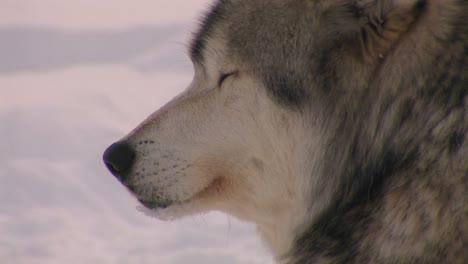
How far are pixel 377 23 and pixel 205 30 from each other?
529 mm

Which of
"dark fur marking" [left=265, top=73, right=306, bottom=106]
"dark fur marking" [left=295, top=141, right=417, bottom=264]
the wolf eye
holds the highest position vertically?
"dark fur marking" [left=265, top=73, right=306, bottom=106]

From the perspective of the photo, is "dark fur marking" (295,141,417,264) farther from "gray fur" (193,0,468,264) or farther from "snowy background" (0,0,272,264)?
"snowy background" (0,0,272,264)

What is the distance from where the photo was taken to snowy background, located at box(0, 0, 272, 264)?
13.4 ft

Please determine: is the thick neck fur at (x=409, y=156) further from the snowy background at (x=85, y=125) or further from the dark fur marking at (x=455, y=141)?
the snowy background at (x=85, y=125)

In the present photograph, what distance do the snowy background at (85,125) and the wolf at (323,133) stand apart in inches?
39.4

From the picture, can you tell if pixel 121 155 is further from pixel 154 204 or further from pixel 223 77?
pixel 223 77

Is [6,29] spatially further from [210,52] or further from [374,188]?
[374,188]

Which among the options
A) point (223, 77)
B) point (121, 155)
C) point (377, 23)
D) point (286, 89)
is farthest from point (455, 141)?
point (121, 155)

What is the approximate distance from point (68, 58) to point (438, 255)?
418 cm

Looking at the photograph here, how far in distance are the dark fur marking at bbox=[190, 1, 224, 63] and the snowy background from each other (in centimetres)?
86

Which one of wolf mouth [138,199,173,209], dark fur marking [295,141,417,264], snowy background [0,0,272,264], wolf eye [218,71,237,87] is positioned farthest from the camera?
snowy background [0,0,272,264]

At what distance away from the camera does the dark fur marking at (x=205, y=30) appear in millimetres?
2258

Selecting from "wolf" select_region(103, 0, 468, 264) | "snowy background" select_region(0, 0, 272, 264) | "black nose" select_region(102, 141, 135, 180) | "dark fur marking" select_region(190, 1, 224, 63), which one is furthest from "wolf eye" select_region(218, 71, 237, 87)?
"snowy background" select_region(0, 0, 272, 264)

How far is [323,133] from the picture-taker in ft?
6.79
